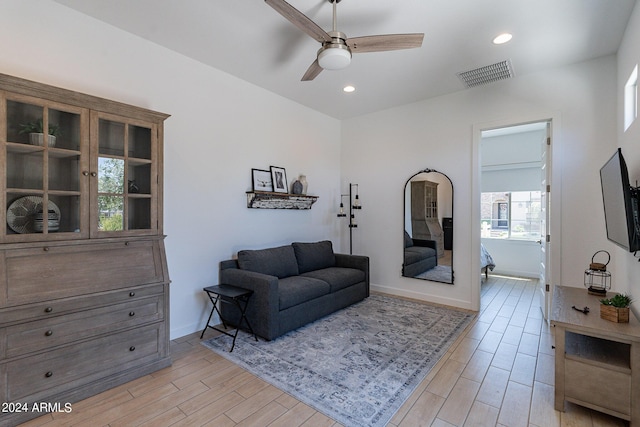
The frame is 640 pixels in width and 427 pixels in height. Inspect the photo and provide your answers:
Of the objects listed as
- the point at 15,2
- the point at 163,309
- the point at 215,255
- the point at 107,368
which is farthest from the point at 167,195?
the point at 15,2

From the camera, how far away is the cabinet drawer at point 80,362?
186 cm

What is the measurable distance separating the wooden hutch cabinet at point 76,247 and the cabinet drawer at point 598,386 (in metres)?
3.04

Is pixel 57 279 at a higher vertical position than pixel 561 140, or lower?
lower

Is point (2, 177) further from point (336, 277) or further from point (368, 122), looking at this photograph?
point (368, 122)

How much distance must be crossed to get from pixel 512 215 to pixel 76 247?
7.31 metres

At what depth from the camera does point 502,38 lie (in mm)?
2791

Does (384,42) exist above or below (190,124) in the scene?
above

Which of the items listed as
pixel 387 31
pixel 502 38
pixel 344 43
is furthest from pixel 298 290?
pixel 502 38

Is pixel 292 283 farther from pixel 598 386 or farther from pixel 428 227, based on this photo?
pixel 598 386

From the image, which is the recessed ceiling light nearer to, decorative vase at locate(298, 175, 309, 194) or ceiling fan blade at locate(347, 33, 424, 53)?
ceiling fan blade at locate(347, 33, 424, 53)

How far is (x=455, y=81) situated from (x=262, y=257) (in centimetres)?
329

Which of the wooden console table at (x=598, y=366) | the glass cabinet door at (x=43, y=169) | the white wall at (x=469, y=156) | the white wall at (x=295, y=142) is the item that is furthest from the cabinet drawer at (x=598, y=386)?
the glass cabinet door at (x=43, y=169)

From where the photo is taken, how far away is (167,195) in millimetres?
3037

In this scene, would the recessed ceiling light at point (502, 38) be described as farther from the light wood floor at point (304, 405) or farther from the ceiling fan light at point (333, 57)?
the light wood floor at point (304, 405)
